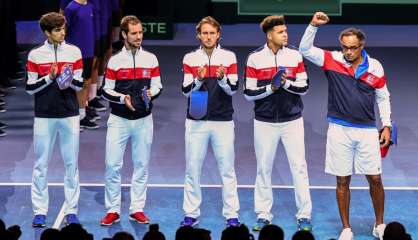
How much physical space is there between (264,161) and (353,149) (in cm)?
97

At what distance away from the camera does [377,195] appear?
36.7ft

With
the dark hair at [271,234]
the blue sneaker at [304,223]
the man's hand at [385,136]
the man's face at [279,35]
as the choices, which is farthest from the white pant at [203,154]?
the dark hair at [271,234]

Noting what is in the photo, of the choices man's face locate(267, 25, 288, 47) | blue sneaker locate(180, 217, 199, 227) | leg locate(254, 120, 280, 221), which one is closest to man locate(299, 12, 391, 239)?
man's face locate(267, 25, 288, 47)

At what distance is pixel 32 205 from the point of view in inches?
475

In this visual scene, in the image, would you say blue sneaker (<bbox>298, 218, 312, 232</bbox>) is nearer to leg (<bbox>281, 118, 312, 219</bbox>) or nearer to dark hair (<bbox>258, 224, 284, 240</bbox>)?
leg (<bbox>281, 118, 312, 219</bbox>)

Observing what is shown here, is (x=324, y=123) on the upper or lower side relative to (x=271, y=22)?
lower

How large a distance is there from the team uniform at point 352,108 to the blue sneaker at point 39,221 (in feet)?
10.2

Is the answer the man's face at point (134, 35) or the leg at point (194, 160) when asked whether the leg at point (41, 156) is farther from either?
the leg at point (194, 160)

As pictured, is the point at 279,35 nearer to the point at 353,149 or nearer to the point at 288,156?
the point at 288,156

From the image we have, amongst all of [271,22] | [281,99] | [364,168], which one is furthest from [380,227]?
[271,22]

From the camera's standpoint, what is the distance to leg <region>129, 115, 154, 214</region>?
452 inches

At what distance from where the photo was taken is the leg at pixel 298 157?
11305 millimetres

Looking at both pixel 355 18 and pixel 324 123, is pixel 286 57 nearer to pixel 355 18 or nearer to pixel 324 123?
pixel 324 123

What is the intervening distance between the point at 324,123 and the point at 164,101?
105 inches
